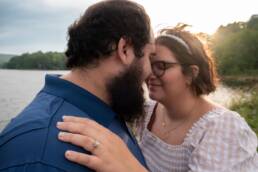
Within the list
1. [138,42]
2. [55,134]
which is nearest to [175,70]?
[138,42]

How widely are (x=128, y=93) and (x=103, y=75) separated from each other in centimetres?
19

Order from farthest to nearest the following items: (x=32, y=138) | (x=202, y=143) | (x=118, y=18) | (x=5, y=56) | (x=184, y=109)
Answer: (x=5, y=56), (x=184, y=109), (x=202, y=143), (x=118, y=18), (x=32, y=138)

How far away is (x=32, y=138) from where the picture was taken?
5.15 feet

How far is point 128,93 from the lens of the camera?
2.12 meters

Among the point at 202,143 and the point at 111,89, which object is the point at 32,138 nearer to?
the point at 111,89

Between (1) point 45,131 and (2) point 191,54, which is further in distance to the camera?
(2) point 191,54

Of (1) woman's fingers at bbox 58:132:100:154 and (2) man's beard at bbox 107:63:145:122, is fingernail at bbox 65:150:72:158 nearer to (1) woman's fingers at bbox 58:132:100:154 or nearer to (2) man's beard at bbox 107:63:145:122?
(1) woman's fingers at bbox 58:132:100:154

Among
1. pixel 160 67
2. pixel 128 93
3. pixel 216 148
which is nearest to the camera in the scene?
pixel 128 93

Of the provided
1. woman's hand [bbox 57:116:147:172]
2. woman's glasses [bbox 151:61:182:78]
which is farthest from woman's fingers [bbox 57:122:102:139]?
woman's glasses [bbox 151:61:182:78]

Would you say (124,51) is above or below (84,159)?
above

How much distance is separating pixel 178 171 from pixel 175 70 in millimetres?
691

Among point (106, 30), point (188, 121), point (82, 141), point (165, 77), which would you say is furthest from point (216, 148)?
point (82, 141)

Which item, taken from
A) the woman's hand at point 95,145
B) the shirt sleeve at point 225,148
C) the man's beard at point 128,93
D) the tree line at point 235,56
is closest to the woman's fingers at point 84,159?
the woman's hand at point 95,145

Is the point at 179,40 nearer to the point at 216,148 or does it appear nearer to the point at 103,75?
the point at 216,148
